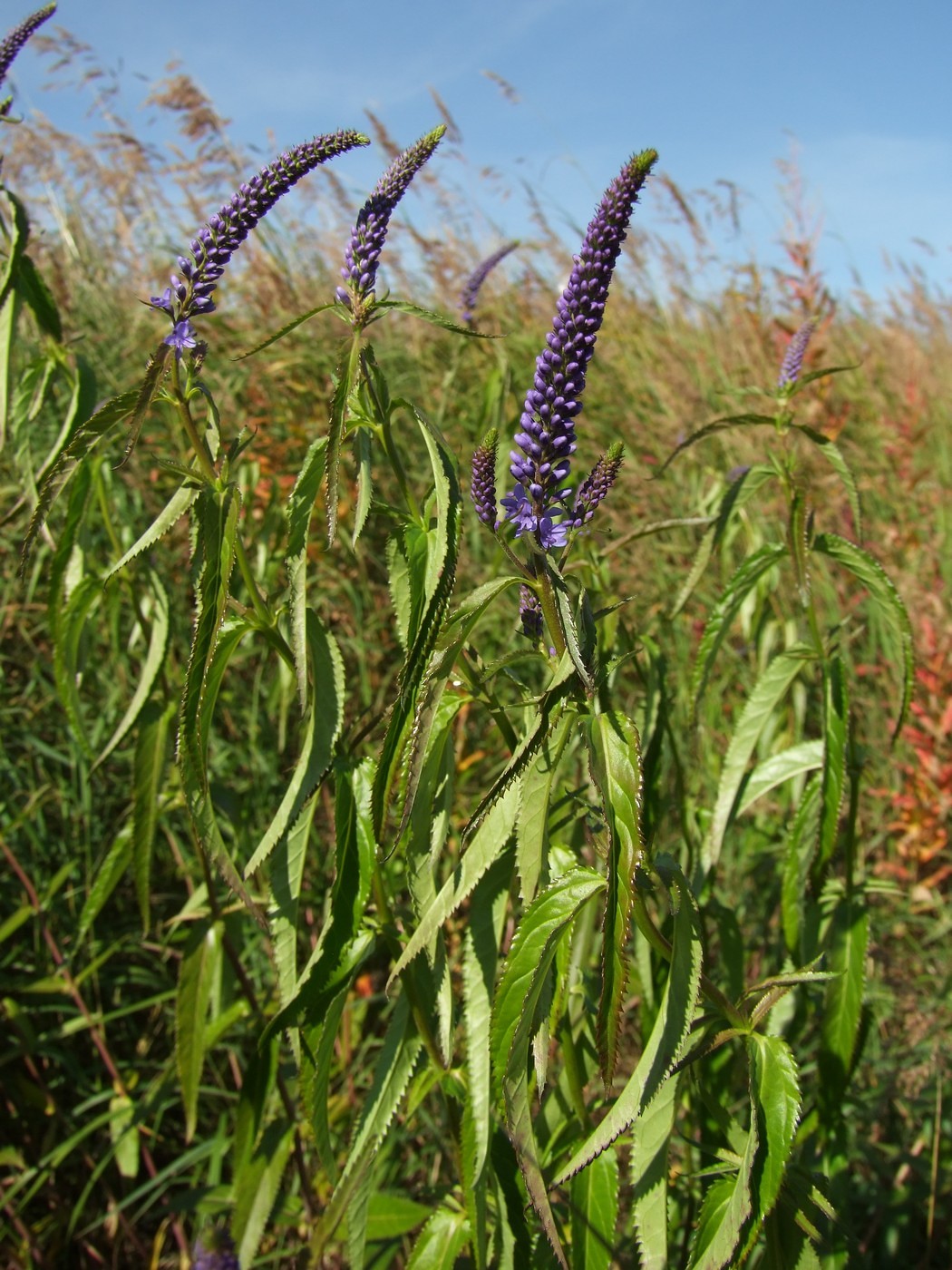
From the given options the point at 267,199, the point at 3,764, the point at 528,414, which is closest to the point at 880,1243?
the point at 528,414

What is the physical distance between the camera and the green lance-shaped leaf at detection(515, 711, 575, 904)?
3.76ft

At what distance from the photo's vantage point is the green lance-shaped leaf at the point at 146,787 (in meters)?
1.98

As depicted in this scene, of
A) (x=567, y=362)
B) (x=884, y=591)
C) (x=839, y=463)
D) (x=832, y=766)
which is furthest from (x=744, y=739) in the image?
(x=567, y=362)

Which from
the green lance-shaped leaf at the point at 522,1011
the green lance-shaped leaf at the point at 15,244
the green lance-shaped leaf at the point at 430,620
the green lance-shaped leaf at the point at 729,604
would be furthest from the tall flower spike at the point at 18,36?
the green lance-shaped leaf at the point at 522,1011

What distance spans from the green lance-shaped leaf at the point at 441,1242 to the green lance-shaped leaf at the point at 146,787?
0.85 meters

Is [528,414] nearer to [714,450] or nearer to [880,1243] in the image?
[880,1243]

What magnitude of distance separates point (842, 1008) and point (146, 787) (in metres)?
1.44

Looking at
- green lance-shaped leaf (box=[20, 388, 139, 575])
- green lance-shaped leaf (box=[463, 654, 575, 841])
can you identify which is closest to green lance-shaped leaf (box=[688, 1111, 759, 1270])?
green lance-shaped leaf (box=[463, 654, 575, 841])

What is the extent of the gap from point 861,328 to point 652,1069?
876 cm

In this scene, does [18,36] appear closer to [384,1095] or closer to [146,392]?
[146,392]

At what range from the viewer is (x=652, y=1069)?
3.78 ft

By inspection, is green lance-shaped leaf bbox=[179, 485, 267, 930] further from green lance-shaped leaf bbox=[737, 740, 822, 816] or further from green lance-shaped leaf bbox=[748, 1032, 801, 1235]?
green lance-shaped leaf bbox=[737, 740, 822, 816]

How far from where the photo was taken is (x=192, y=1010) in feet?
6.57

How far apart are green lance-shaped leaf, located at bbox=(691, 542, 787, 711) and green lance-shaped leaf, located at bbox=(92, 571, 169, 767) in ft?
3.59
